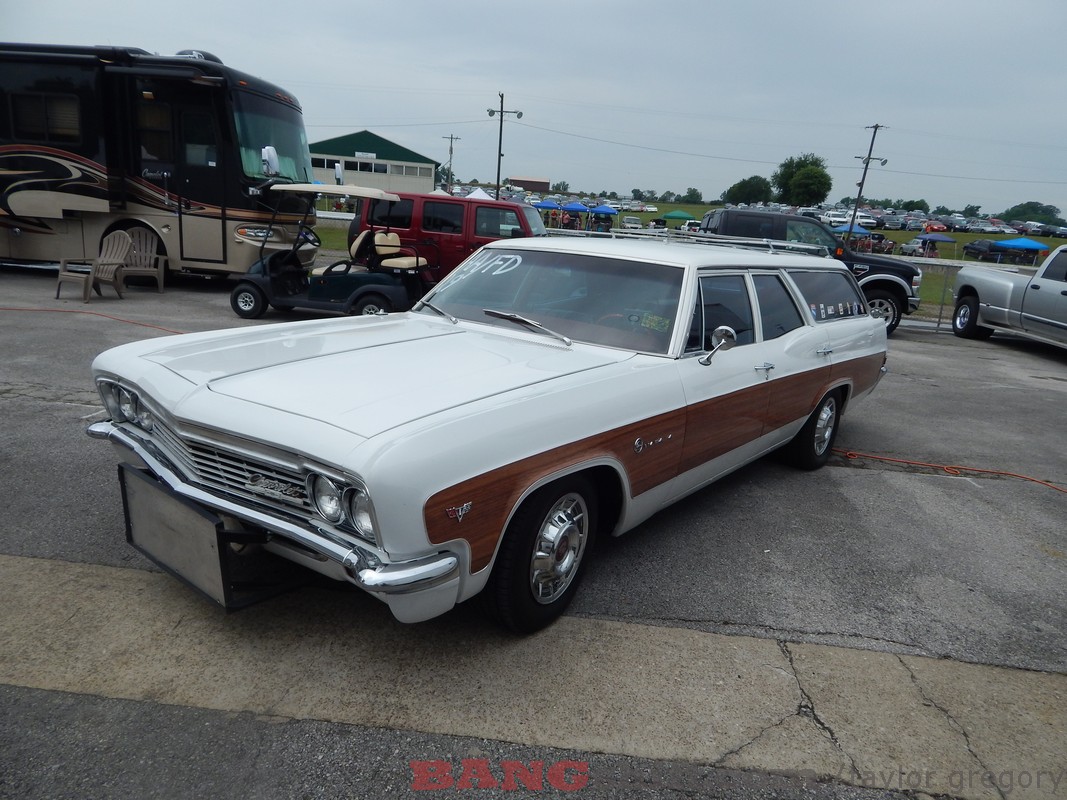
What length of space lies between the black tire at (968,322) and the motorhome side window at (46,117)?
15397 millimetres

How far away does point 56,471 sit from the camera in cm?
449

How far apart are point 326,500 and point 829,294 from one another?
4.39 m

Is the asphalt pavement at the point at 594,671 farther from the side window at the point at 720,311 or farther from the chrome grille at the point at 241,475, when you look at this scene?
the side window at the point at 720,311

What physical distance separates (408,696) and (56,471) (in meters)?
3.09

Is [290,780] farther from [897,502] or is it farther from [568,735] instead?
[897,502]

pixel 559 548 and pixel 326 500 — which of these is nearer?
pixel 326 500

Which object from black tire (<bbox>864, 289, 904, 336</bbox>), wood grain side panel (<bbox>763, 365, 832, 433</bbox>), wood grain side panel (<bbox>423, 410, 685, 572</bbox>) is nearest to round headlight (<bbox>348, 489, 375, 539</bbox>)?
wood grain side panel (<bbox>423, 410, 685, 572</bbox>)

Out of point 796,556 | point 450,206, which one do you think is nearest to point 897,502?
point 796,556

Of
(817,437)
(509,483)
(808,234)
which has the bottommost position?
(817,437)

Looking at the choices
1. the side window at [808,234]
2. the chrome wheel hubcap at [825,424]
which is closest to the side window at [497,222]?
the side window at [808,234]

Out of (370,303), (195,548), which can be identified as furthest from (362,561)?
(370,303)

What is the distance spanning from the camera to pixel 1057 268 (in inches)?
453

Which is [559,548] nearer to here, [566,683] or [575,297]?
[566,683]

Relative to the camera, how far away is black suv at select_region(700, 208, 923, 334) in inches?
514
